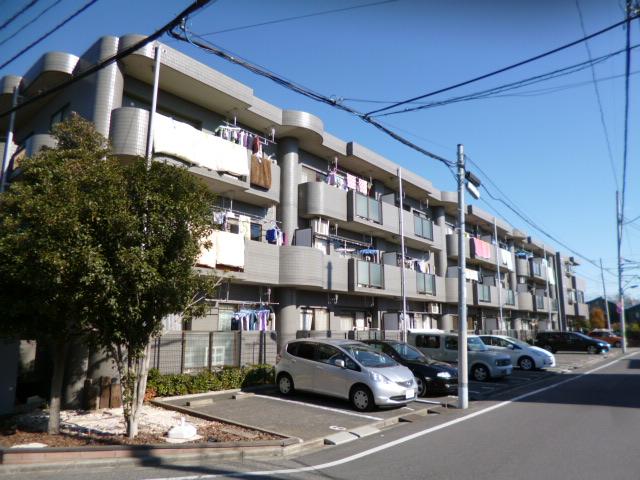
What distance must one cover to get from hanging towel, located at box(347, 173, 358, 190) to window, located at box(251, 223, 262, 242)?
246 inches

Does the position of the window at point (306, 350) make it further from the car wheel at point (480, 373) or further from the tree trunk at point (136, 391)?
the car wheel at point (480, 373)

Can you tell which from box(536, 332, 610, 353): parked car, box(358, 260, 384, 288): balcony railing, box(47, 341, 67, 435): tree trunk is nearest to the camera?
box(47, 341, 67, 435): tree trunk

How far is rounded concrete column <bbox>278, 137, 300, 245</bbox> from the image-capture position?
19453 mm

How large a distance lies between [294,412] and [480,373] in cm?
914

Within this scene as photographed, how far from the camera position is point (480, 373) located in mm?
17609

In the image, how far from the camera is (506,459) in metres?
7.13

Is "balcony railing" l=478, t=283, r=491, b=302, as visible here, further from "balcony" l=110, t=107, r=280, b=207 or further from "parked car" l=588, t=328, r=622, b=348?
"balcony" l=110, t=107, r=280, b=207

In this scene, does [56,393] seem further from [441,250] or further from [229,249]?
[441,250]

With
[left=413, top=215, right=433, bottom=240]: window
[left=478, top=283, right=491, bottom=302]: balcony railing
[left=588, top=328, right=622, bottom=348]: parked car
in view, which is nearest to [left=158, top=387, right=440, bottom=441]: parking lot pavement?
[left=413, top=215, right=433, bottom=240]: window

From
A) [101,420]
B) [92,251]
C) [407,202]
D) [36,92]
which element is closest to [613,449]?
[92,251]

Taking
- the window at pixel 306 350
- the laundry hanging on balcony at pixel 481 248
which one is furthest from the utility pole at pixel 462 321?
the laundry hanging on balcony at pixel 481 248

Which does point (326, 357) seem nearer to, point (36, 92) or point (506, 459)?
point (506, 459)

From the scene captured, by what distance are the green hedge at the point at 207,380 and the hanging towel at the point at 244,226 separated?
484 centimetres

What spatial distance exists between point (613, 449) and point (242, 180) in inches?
507
